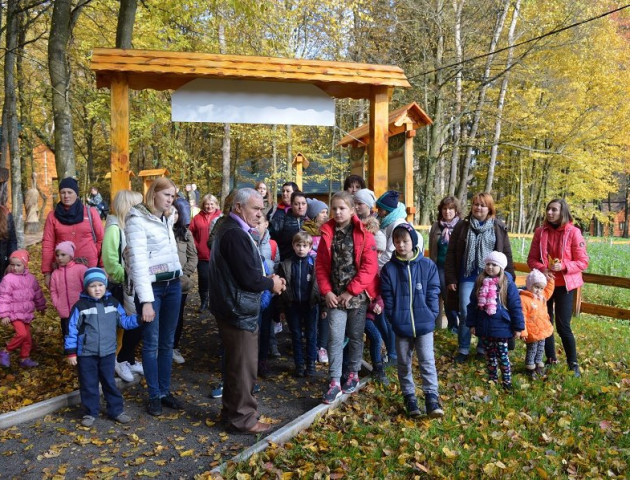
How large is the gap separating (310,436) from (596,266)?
11292 mm

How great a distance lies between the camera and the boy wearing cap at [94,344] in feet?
14.0

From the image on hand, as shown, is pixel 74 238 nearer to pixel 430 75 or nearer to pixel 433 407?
pixel 433 407

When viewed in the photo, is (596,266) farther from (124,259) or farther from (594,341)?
(124,259)

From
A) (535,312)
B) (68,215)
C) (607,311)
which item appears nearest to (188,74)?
(68,215)

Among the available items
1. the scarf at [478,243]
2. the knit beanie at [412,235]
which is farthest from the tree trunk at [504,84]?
the knit beanie at [412,235]

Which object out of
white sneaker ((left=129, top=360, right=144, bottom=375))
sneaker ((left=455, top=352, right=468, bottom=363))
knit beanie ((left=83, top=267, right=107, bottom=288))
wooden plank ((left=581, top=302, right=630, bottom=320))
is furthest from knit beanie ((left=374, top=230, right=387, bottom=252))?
wooden plank ((left=581, top=302, right=630, bottom=320))

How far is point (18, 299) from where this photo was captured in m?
5.44

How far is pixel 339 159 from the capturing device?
91.7 ft

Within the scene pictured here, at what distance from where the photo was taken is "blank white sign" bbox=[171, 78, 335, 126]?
A: 614 centimetres

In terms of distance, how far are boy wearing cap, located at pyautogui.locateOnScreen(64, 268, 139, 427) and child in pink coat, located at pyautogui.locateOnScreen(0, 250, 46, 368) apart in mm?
1576

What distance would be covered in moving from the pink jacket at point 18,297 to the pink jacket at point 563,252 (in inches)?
220

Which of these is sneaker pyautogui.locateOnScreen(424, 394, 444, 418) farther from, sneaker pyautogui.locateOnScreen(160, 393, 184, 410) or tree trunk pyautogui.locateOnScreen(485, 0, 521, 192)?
tree trunk pyautogui.locateOnScreen(485, 0, 521, 192)

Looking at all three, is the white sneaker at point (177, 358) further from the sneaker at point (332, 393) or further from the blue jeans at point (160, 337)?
the sneaker at point (332, 393)

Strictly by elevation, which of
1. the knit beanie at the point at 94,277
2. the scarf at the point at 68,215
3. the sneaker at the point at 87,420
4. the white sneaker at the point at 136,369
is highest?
the scarf at the point at 68,215
